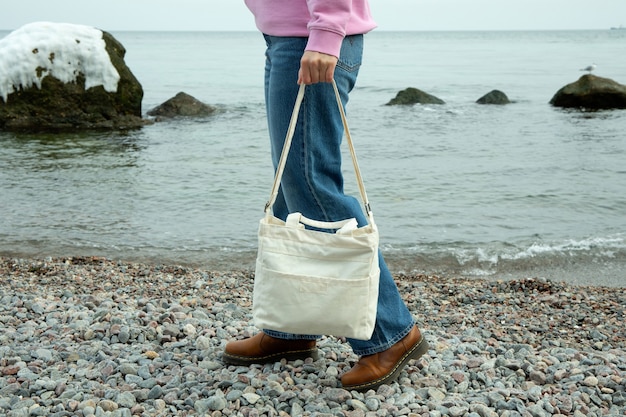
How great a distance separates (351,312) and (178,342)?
1.27m

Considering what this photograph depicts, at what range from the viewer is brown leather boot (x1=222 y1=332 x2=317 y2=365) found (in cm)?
305

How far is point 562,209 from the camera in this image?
27.5 ft

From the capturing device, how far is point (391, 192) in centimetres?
915

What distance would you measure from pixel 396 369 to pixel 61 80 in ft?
41.8

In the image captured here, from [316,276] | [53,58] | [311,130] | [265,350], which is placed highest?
[311,130]

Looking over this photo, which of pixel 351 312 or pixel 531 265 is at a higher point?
pixel 351 312

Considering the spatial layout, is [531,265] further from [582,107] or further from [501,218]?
[582,107]

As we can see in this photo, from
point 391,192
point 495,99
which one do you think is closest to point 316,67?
point 391,192

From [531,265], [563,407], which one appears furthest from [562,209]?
[563,407]

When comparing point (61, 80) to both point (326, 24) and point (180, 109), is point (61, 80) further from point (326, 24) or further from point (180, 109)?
point (326, 24)

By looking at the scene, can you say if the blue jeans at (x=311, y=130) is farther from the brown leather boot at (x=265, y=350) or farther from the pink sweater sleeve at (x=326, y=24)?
the brown leather boot at (x=265, y=350)

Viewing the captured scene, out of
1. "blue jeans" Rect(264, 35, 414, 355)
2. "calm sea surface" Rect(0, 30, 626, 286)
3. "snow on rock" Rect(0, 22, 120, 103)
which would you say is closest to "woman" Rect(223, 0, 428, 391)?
"blue jeans" Rect(264, 35, 414, 355)

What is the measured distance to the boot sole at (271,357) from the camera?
10.1ft

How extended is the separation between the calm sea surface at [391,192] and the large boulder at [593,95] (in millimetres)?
999
